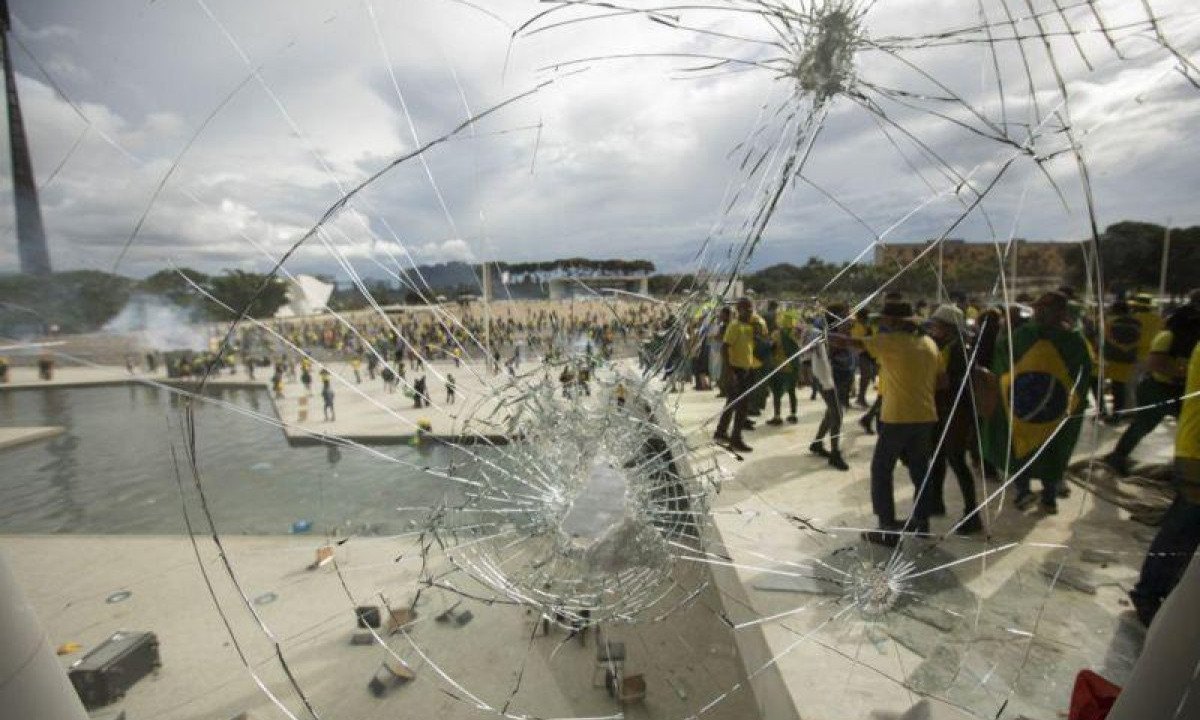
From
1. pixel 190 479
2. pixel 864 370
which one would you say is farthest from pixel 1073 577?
pixel 190 479

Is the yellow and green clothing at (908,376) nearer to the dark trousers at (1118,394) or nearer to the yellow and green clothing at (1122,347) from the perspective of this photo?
the yellow and green clothing at (1122,347)

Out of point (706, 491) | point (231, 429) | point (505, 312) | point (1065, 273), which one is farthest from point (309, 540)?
point (231, 429)

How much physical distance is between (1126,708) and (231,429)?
1624 cm

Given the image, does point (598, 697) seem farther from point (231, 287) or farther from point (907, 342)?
point (231, 287)

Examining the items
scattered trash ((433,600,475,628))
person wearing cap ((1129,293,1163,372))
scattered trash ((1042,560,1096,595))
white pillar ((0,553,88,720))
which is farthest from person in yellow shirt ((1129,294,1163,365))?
white pillar ((0,553,88,720))

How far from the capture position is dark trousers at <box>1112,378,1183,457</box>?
144 inches

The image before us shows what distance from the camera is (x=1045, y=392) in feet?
10.9

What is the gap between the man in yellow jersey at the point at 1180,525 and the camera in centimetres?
225

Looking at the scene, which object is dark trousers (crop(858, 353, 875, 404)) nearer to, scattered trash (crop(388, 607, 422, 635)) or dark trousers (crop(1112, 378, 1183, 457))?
dark trousers (crop(1112, 378, 1183, 457))

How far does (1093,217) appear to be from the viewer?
1.86 m

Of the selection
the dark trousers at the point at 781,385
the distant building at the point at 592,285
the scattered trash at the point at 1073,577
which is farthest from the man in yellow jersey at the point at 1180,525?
the dark trousers at the point at 781,385

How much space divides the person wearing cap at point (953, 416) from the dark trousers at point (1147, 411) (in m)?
1.34

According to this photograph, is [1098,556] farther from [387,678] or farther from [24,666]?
[24,666]

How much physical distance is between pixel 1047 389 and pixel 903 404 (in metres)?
1.10
